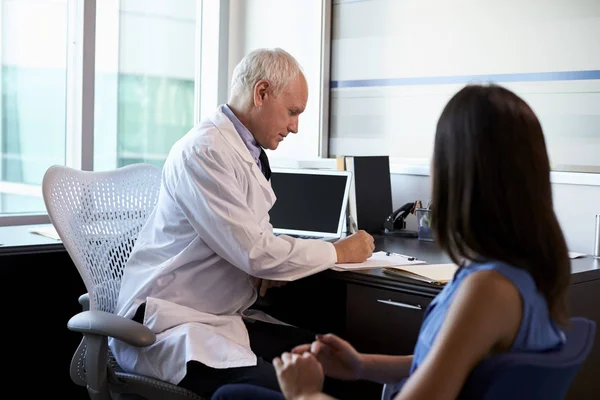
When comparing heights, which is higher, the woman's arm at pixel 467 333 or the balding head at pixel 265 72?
the balding head at pixel 265 72

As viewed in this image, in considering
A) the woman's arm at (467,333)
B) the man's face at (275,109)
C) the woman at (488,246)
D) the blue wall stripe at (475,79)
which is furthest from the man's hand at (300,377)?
the blue wall stripe at (475,79)

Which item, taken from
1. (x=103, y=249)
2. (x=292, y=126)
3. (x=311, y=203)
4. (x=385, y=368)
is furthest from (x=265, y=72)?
(x=385, y=368)

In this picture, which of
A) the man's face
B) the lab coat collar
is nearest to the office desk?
the lab coat collar

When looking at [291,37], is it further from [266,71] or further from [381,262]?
[381,262]

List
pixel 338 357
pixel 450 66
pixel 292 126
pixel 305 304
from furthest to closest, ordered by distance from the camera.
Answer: pixel 450 66 < pixel 305 304 < pixel 292 126 < pixel 338 357

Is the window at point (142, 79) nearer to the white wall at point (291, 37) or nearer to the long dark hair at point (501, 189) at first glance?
the white wall at point (291, 37)

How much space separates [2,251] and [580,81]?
187cm

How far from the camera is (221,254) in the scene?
6.43 feet

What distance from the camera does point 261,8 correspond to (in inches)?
138

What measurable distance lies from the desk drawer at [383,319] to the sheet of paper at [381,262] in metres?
0.05

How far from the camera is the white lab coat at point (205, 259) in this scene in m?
1.87

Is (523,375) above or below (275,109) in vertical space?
below

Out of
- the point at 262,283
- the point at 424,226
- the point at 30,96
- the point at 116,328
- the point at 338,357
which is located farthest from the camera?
the point at 30,96

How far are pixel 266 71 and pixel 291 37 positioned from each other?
1266 mm
